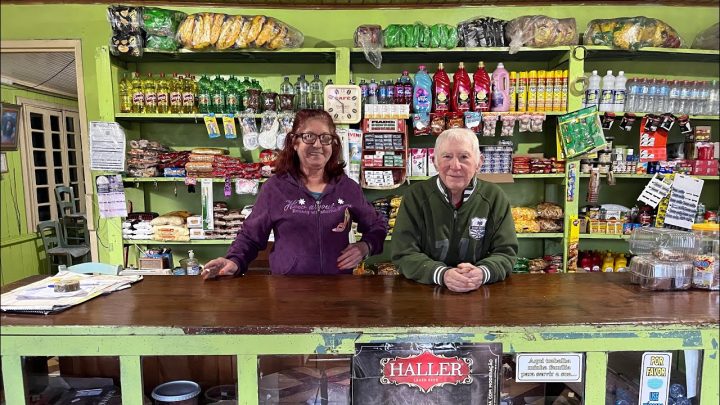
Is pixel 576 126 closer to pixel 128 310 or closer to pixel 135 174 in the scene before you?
pixel 128 310

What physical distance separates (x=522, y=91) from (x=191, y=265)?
2903 mm

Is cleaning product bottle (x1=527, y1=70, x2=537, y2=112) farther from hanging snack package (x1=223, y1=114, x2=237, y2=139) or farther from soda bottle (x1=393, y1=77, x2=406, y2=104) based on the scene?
hanging snack package (x1=223, y1=114, x2=237, y2=139)

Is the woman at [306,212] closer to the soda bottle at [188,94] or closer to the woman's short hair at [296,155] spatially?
the woman's short hair at [296,155]

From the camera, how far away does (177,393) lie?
1.45 meters

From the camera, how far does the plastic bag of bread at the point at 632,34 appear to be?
3191 mm

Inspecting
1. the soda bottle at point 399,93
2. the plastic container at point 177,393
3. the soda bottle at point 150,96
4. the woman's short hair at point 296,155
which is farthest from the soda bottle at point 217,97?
the plastic container at point 177,393

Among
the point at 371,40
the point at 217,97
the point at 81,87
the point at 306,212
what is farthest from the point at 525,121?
the point at 81,87

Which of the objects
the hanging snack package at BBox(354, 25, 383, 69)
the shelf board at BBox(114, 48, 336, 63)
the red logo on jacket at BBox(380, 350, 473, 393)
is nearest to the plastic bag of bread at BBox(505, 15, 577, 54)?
the hanging snack package at BBox(354, 25, 383, 69)

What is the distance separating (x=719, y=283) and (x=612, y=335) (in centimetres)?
55

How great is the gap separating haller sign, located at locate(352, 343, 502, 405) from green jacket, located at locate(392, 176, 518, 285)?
54cm

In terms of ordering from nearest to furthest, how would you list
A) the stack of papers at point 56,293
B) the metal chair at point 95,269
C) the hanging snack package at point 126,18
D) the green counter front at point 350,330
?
the green counter front at point 350,330 → the stack of papers at point 56,293 → the metal chair at point 95,269 → the hanging snack package at point 126,18

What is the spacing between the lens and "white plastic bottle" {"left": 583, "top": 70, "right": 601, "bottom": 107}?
10.7ft

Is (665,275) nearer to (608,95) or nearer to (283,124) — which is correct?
(608,95)

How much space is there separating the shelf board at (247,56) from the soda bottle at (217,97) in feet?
0.78
